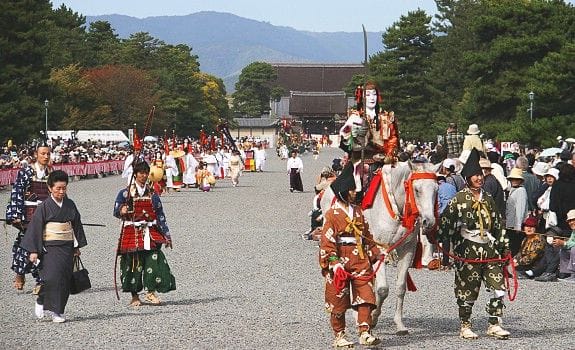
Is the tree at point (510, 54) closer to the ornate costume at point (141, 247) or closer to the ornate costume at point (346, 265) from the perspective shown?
the ornate costume at point (141, 247)

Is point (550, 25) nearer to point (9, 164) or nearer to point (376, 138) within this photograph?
point (9, 164)

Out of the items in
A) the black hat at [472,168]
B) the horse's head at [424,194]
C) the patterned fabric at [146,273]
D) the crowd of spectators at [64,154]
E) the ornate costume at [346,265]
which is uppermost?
the black hat at [472,168]

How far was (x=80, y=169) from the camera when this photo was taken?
45344 millimetres

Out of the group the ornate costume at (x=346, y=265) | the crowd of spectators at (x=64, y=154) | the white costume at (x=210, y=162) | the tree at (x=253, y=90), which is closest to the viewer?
the ornate costume at (x=346, y=265)

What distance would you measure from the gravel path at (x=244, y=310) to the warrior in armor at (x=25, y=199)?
364 mm

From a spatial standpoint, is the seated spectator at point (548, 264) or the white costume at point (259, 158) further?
the white costume at point (259, 158)

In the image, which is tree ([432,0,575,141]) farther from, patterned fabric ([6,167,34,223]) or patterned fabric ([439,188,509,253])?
patterned fabric ([439,188,509,253])

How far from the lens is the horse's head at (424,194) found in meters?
9.28

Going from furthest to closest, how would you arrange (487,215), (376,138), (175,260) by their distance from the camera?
(175,260) → (376,138) → (487,215)

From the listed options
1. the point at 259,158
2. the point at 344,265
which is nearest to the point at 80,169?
the point at 259,158

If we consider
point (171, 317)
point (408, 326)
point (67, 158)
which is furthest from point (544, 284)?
point (67, 158)

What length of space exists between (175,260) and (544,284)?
5.38 m

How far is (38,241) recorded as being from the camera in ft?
33.3

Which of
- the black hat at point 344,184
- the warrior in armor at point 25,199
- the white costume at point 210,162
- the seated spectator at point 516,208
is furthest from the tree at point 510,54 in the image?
the black hat at point 344,184
